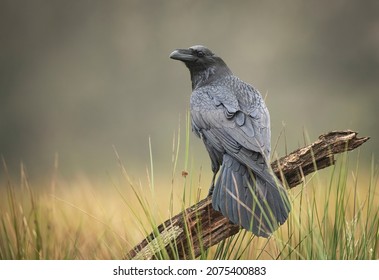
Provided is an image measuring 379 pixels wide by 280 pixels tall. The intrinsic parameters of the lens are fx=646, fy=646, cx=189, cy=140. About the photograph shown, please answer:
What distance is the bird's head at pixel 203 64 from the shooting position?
4336mm

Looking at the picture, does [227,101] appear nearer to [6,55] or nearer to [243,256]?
[243,256]

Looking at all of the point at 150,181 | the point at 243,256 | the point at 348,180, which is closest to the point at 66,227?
the point at 150,181

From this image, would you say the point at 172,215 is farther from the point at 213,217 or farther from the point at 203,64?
the point at 203,64

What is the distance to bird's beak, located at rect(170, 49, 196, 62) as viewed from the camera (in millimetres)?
4277

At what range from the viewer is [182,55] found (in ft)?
14.1

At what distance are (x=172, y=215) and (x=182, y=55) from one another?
116 cm

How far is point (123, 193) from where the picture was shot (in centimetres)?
407

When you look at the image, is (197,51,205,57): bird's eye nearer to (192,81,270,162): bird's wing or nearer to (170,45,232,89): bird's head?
(170,45,232,89): bird's head

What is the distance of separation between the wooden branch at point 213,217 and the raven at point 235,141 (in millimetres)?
158

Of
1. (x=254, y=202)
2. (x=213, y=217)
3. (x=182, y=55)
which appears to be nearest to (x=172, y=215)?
(x=213, y=217)

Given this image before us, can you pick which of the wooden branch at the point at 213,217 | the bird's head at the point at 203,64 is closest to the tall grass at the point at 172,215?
the wooden branch at the point at 213,217

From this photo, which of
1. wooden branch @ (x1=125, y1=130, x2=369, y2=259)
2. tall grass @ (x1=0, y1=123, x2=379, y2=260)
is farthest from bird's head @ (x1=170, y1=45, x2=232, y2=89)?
wooden branch @ (x1=125, y1=130, x2=369, y2=259)

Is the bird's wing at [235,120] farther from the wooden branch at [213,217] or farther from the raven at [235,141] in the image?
the wooden branch at [213,217]
